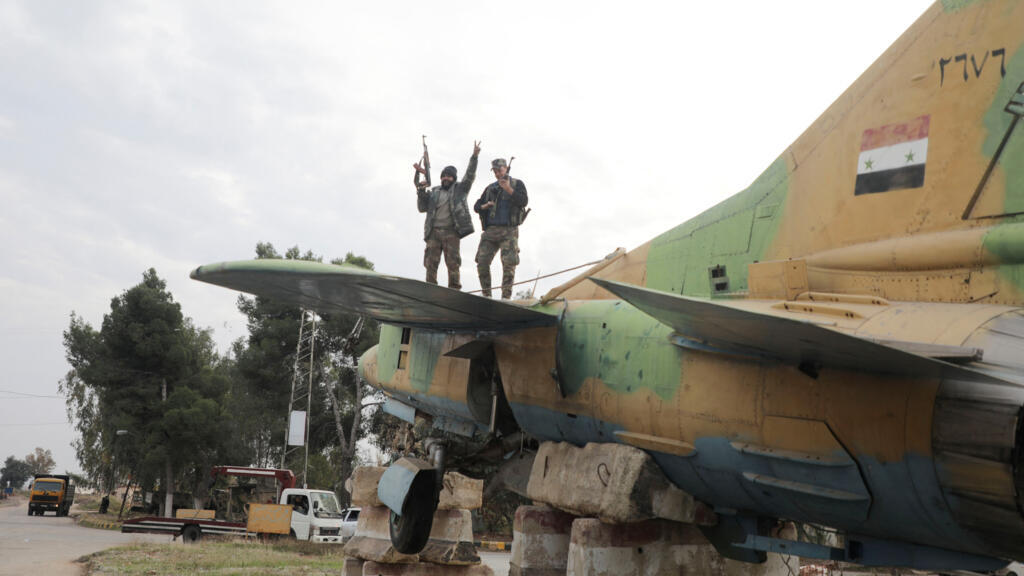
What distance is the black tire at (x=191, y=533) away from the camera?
21438mm

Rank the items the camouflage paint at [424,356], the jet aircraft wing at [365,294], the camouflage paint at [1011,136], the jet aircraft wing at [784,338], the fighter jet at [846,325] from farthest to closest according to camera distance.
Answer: the camouflage paint at [424,356], the jet aircraft wing at [365,294], the camouflage paint at [1011,136], the fighter jet at [846,325], the jet aircraft wing at [784,338]

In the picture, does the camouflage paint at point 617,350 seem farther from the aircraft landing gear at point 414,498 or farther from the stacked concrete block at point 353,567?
the stacked concrete block at point 353,567

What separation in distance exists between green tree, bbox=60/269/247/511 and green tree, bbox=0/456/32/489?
255ft

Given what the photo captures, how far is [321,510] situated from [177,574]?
34.7ft

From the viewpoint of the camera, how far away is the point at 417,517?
7.88 metres

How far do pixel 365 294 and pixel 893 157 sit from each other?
402cm

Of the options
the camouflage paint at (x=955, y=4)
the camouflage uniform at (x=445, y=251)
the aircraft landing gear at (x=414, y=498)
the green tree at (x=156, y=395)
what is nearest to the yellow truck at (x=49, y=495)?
the green tree at (x=156, y=395)

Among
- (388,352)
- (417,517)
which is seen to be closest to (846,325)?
(417,517)

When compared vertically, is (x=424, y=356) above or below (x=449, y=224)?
below

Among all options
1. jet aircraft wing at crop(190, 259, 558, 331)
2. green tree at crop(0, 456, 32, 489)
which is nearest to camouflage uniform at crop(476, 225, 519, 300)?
jet aircraft wing at crop(190, 259, 558, 331)

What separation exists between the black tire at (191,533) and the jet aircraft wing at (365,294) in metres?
17.6

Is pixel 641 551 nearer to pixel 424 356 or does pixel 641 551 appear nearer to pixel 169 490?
pixel 424 356

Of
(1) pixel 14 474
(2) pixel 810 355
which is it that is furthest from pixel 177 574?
(1) pixel 14 474

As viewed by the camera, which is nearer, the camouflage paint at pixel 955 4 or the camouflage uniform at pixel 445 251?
the camouflage paint at pixel 955 4
